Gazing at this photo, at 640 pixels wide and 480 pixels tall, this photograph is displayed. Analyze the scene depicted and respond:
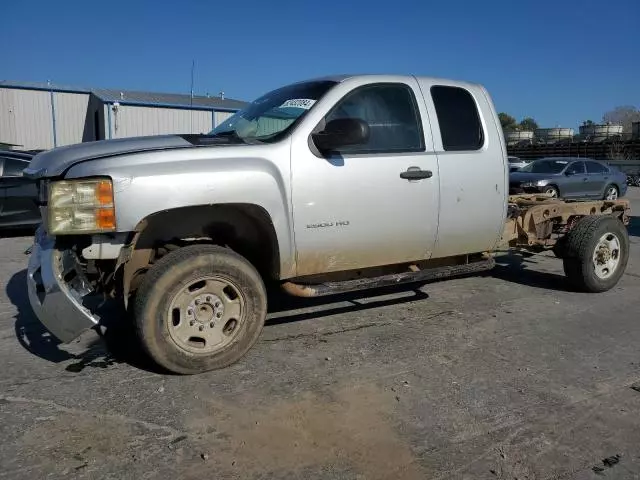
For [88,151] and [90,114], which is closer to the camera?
[88,151]

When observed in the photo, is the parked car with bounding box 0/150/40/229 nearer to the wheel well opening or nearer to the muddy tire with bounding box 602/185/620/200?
the wheel well opening

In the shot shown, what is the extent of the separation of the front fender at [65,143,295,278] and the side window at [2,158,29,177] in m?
6.97

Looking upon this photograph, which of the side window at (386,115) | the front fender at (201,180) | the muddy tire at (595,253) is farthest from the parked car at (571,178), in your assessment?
the front fender at (201,180)

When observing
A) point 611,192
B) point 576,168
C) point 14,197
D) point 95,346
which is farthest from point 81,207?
point 611,192

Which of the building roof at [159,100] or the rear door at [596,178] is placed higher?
the building roof at [159,100]

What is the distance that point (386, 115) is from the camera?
4355mm

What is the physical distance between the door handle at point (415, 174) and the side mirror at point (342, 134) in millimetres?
549

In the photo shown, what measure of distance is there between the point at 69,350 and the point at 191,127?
24.0 metres

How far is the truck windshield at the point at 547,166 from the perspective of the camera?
58.1 feet

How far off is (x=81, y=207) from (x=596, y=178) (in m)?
18.9

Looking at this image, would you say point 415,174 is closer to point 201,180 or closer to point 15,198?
point 201,180

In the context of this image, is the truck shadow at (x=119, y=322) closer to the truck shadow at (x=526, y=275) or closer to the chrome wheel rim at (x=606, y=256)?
the truck shadow at (x=526, y=275)

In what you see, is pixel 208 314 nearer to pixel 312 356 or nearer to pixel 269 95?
pixel 312 356

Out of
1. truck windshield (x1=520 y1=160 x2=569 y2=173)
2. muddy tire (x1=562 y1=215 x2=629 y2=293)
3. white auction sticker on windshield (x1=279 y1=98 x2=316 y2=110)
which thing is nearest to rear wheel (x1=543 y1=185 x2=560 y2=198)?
truck windshield (x1=520 y1=160 x2=569 y2=173)
